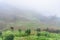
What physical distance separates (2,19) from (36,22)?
138 ft

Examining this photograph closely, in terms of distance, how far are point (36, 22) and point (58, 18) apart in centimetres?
3092

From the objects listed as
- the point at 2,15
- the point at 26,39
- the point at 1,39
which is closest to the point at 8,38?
the point at 1,39

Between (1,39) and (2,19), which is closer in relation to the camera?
(1,39)

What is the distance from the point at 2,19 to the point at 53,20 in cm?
6525

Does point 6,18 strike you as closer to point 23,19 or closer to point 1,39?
point 23,19

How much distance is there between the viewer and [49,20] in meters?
195

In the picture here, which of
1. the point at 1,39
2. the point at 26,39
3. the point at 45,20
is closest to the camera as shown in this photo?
the point at 1,39

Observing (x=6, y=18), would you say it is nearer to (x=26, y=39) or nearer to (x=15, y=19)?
(x=15, y=19)

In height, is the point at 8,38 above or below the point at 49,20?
above

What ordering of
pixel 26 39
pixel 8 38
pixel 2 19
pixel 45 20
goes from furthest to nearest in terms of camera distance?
1. pixel 45 20
2. pixel 2 19
3. pixel 26 39
4. pixel 8 38

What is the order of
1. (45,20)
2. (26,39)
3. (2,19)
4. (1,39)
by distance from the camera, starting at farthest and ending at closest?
(45,20) → (2,19) → (26,39) → (1,39)

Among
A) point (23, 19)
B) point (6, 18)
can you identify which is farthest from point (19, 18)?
point (6, 18)

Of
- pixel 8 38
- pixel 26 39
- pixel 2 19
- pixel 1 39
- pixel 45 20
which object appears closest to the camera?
pixel 8 38

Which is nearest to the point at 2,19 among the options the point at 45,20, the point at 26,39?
the point at 45,20
